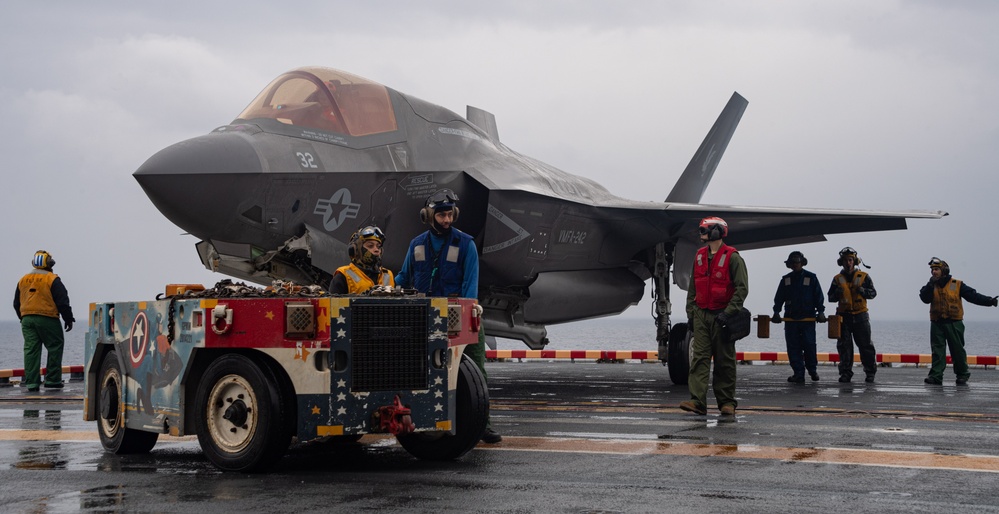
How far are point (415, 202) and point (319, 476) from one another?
5961 mm

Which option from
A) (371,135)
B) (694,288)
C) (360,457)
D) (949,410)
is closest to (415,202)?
(371,135)

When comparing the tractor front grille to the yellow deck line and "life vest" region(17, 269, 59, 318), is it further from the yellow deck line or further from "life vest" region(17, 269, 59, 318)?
"life vest" region(17, 269, 59, 318)

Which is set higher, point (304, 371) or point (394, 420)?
point (304, 371)

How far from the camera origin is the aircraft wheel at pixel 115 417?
23.7 ft

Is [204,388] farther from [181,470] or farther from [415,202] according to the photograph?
[415,202]

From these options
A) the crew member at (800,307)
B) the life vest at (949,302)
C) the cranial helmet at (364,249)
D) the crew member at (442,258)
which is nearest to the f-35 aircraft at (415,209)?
the crew member at (800,307)

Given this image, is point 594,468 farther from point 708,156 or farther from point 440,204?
point 708,156

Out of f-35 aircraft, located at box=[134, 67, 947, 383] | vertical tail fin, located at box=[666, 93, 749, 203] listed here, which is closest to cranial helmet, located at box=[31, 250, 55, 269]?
f-35 aircraft, located at box=[134, 67, 947, 383]

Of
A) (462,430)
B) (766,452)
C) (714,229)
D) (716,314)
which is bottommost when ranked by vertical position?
(766,452)

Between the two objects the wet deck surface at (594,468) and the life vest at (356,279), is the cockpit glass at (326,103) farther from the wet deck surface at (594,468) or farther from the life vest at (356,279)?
the life vest at (356,279)

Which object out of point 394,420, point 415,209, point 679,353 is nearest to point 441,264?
point 394,420

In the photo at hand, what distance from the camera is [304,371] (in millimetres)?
6000

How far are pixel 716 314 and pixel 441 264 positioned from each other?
10.5 feet

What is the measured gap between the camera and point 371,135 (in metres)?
11.5
